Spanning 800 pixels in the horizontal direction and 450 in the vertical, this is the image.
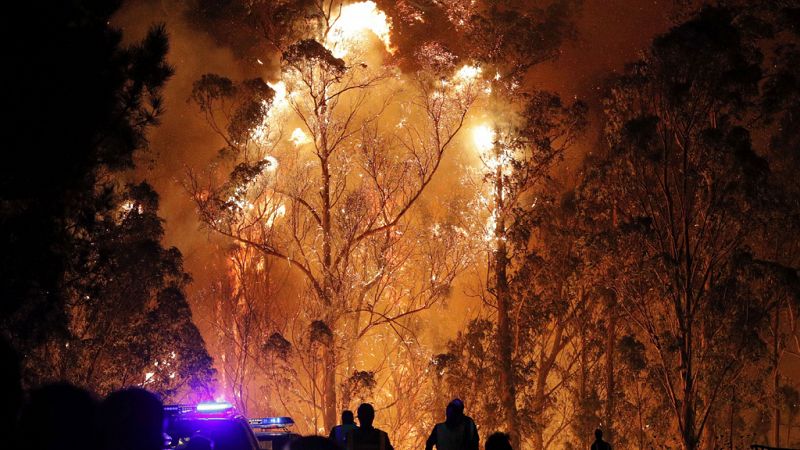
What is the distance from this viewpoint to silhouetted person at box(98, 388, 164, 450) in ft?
12.6

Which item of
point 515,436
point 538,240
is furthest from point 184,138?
point 515,436

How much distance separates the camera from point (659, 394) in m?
26.8

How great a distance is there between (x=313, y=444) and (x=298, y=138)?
2755 cm

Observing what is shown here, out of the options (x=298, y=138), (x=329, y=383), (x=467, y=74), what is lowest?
(x=329, y=383)

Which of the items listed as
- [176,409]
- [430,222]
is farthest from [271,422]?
[430,222]

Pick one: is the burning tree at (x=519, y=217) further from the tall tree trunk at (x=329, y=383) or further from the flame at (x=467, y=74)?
the tall tree trunk at (x=329, y=383)

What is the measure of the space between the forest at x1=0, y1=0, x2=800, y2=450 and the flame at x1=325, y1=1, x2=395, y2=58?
0.11 metres

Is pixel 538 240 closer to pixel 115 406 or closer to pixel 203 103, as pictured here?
pixel 203 103

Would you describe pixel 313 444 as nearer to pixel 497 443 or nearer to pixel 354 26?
pixel 497 443

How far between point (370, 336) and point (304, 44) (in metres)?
12.6

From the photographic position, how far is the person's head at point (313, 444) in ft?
13.1

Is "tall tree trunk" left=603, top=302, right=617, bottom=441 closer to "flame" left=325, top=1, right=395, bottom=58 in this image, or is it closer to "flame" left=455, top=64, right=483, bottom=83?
"flame" left=455, top=64, right=483, bottom=83

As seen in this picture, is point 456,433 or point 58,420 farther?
point 456,433

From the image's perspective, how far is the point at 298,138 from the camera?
31.0 m
